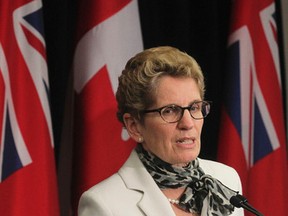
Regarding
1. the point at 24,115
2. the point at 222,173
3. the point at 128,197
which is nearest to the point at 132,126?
the point at 128,197

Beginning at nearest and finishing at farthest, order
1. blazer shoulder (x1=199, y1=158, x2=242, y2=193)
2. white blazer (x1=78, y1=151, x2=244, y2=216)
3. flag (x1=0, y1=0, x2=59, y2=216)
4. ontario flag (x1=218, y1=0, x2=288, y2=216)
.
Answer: white blazer (x1=78, y1=151, x2=244, y2=216)
blazer shoulder (x1=199, y1=158, x2=242, y2=193)
flag (x1=0, y1=0, x2=59, y2=216)
ontario flag (x1=218, y1=0, x2=288, y2=216)

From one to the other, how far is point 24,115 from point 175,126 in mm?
837

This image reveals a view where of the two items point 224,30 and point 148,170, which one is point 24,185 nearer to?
point 148,170

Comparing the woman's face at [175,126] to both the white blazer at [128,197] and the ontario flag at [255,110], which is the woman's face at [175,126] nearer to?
the white blazer at [128,197]

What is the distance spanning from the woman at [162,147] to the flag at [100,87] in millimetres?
668

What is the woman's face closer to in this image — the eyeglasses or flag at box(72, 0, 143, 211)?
the eyeglasses

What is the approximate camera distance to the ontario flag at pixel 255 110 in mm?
2908

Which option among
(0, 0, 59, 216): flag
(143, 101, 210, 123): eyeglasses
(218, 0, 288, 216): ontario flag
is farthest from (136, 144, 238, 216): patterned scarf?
(218, 0, 288, 216): ontario flag

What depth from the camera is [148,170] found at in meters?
1.93

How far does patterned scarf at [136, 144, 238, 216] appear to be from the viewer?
189 cm

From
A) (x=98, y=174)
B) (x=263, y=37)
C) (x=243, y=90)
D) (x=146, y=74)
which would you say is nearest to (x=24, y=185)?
(x=98, y=174)

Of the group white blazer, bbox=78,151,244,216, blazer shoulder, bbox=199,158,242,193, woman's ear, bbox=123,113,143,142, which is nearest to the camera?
white blazer, bbox=78,151,244,216

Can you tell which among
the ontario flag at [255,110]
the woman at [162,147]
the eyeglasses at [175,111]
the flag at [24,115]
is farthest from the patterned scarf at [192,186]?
the ontario flag at [255,110]

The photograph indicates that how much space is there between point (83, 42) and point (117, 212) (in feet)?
3.53
